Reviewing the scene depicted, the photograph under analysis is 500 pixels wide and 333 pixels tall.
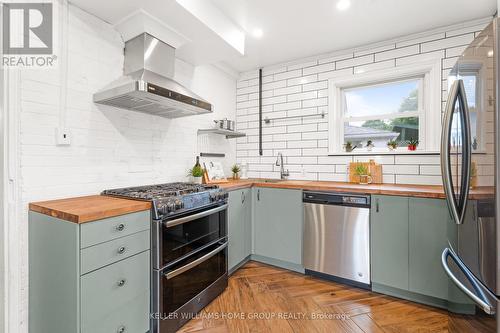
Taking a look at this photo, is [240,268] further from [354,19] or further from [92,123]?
[354,19]

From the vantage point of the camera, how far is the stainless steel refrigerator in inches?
38.3

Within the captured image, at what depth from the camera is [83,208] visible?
1.31 meters

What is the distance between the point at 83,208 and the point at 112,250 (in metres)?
0.28

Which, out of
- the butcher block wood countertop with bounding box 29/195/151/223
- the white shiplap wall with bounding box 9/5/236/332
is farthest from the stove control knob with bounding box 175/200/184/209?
the white shiplap wall with bounding box 9/5/236/332

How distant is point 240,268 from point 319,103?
2.19m

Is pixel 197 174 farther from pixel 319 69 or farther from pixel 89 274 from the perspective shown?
pixel 319 69

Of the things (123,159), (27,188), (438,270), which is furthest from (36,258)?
(438,270)

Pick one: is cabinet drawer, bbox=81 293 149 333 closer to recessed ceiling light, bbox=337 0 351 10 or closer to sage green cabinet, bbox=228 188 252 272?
sage green cabinet, bbox=228 188 252 272

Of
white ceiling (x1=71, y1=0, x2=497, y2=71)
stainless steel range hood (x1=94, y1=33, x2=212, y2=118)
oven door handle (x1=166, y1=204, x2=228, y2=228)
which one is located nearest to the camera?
oven door handle (x1=166, y1=204, x2=228, y2=228)

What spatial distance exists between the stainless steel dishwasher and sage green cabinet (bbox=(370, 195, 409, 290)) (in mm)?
58

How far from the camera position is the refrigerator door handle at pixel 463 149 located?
3.91 ft

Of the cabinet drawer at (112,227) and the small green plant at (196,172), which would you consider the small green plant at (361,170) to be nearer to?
the small green plant at (196,172)

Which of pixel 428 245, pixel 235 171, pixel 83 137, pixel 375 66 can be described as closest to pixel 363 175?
pixel 428 245

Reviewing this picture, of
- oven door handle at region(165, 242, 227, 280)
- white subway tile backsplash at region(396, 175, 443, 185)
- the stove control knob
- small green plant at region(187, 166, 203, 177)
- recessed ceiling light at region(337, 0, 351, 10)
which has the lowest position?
oven door handle at region(165, 242, 227, 280)
